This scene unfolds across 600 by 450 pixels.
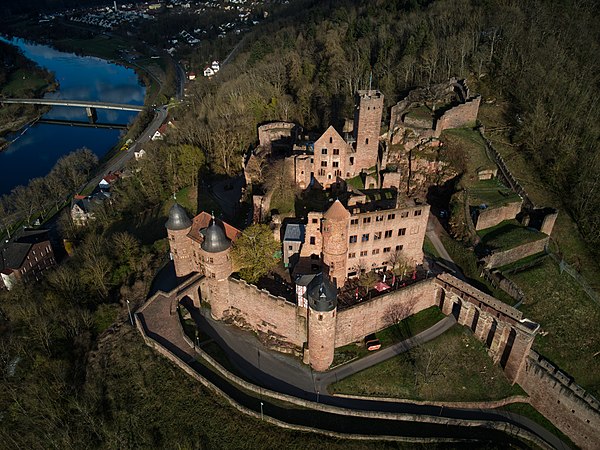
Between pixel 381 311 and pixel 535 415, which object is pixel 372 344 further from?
pixel 535 415

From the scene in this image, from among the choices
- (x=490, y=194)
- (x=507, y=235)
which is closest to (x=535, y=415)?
(x=507, y=235)

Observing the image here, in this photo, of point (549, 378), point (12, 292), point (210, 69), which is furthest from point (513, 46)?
point (210, 69)

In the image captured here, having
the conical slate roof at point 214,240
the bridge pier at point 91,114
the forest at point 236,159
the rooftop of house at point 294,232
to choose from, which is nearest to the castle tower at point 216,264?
the conical slate roof at point 214,240

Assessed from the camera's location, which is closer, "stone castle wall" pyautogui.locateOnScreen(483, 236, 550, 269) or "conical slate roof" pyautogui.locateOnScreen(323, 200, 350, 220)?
"conical slate roof" pyautogui.locateOnScreen(323, 200, 350, 220)

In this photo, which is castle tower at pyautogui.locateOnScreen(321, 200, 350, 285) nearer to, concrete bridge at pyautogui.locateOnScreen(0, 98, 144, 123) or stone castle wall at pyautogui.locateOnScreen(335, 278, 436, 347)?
stone castle wall at pyautogui.locateOnScreen(335, 278, 436, 347)

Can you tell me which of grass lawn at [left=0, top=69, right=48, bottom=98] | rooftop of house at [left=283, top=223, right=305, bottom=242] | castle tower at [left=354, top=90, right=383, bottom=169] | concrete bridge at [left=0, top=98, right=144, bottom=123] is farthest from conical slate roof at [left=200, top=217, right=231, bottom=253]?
grass lawn at [left=0, top=69, right=48, bottom=98]

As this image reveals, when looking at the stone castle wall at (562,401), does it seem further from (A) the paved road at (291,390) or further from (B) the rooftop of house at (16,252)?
(B) the rooftop of house at (16,252)
